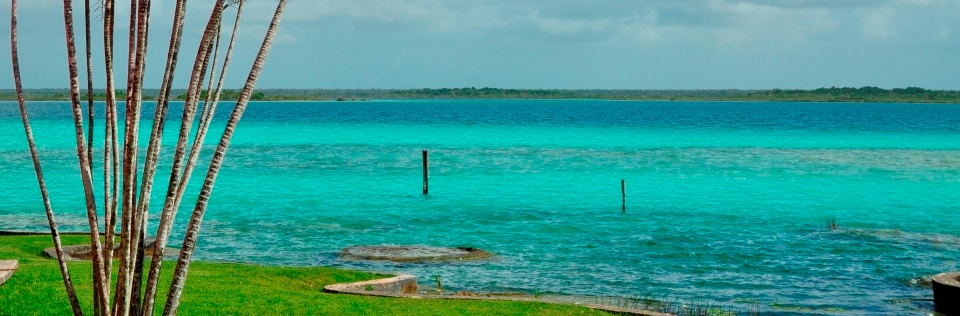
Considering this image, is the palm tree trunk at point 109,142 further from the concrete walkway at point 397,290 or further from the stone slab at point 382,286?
the stone slab at point 382,286

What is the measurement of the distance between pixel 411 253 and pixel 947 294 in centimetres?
1136

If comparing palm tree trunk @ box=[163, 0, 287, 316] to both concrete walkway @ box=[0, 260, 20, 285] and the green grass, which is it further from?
the green grass

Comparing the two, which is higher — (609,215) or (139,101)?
(139,101)

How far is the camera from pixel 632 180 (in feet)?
150

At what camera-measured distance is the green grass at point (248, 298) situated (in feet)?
39.1

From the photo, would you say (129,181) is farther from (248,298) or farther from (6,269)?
(248,298)

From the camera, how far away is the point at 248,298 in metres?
13.2

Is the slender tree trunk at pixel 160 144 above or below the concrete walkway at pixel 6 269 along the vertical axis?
above

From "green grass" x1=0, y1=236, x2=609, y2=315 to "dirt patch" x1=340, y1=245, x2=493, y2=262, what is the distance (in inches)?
196

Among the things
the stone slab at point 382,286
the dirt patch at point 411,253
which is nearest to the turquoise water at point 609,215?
the dirt patch at point 411,253

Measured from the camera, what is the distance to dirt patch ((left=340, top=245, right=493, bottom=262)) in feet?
73.5

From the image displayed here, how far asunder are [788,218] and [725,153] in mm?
31568

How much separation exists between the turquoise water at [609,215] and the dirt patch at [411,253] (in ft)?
1.86

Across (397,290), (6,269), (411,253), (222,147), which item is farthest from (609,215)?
(222,147)
